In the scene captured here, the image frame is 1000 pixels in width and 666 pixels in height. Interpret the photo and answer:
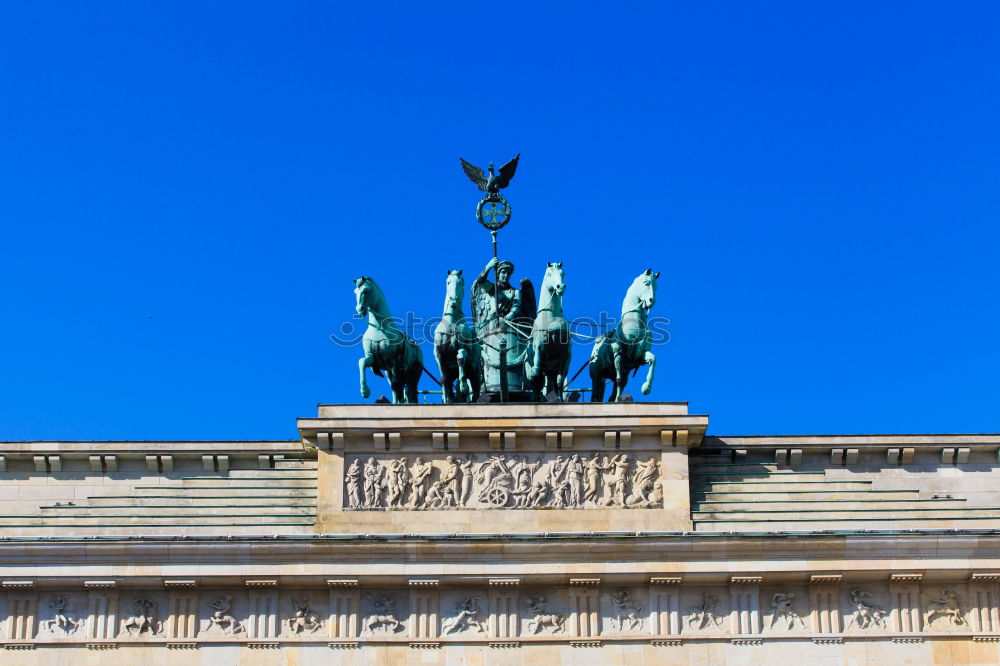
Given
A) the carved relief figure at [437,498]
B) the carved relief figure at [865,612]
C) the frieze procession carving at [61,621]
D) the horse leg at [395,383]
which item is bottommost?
the frieze procession carving at [61,621]

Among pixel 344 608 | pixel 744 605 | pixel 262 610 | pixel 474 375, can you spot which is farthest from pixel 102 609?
pixel 744 605

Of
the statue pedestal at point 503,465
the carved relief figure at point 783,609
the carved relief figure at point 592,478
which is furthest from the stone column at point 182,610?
the carved relief figure at point 783,609

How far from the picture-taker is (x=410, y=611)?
3428 centimetres

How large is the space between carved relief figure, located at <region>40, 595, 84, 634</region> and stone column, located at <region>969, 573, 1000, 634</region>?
45.1 ft

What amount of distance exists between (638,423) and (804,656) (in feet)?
14.8

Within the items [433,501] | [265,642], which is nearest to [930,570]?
[433,501]

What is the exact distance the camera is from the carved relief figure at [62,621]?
34.2 m

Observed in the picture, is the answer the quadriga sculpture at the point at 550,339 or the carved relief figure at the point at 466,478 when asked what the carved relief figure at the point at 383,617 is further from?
the quadriga sculpture at the point at 550,339

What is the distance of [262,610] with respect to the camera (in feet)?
112

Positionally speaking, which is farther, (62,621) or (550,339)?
(550,339)

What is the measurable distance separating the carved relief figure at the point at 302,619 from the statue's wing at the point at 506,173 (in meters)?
9.91

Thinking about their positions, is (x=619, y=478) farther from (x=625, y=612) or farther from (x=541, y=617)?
(x=541, y=617)

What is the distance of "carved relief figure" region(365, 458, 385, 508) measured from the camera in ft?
116

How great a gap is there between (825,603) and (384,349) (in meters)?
8.46
